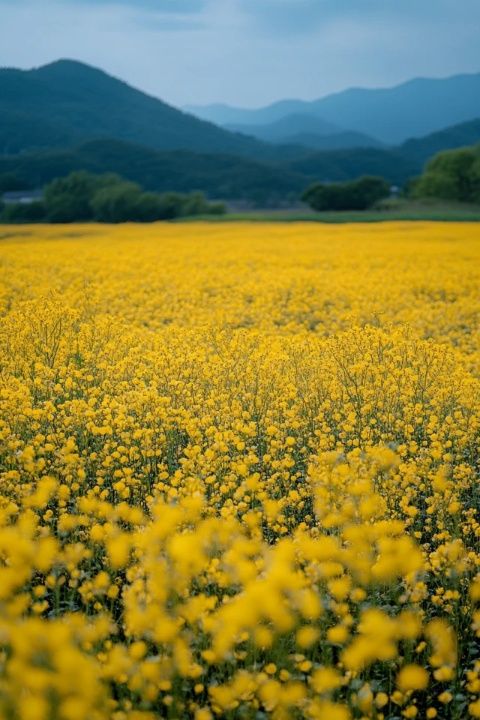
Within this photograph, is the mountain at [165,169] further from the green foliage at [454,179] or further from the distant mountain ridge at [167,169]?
the green foliage at [454,179]

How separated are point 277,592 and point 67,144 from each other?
626ft

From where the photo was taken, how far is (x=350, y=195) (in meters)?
65.3

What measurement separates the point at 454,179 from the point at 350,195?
56.5 ft

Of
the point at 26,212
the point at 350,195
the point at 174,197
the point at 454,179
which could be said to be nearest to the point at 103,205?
the point at 174,197

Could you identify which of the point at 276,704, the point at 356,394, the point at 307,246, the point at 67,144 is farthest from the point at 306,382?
the point at 67,144

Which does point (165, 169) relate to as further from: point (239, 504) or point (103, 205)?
point (239, 504)

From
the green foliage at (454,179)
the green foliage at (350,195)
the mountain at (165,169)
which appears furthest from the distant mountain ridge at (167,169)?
the green foliage at (350,195)

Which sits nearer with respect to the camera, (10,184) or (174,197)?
(174,197)

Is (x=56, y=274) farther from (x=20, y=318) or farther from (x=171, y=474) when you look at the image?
(x=171, y=474)

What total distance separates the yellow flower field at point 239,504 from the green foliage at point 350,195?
50215mm

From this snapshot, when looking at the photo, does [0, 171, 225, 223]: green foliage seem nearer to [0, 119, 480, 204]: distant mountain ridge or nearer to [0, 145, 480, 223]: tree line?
[0, 145, 480, 223]: tree line

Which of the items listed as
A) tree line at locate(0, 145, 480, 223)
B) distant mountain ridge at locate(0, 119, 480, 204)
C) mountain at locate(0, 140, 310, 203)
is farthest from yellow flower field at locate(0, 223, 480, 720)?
mountain at locate(0, 140, 310, 203)

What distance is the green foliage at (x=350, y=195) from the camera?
65.2 metres

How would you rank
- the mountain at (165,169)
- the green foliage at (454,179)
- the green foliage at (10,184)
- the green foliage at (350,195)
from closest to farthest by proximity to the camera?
the green foliage at (350,195)
the green foliage at (454,179)
the green foliage at (10,184)
the mountain at (165,169)
